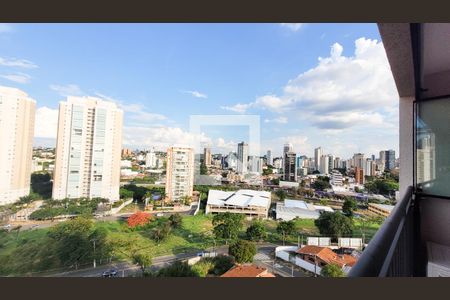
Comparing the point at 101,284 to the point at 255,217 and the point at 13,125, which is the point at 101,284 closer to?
the point at 255,217

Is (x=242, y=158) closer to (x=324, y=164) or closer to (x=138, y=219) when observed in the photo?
(x=324, y=164)

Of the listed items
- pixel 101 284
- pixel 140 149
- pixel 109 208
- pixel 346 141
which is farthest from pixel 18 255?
pixel 346 141

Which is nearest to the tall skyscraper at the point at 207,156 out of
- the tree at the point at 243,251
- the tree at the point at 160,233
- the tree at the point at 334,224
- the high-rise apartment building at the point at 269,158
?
the high-rise apartment building at the point at 269,158

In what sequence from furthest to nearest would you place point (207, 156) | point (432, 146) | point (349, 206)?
point (207, 156) < point (349, 206) < point (432, 146)

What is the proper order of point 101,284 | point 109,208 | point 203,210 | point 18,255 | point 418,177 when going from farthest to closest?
point 203,210, point 109,208, point 18,255, point 418,177, point 101,284

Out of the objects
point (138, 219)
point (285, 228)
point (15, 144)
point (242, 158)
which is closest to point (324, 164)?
point (285, 228)
